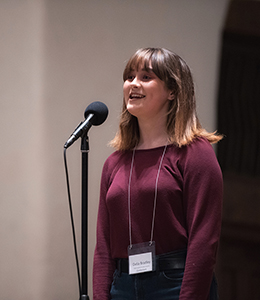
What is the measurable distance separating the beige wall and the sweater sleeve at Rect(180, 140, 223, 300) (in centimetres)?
151

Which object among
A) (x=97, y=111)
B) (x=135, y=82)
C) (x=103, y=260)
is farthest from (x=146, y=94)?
(x=103, y=260)

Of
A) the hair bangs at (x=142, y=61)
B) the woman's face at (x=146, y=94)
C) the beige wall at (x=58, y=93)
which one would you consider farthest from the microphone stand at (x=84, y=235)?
the beige wall at (x=58, y=93)

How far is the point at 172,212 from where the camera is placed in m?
1.31

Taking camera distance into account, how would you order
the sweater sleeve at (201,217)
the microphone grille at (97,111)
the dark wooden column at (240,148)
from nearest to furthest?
the sweater sleeve at (201,217)
the microphone grille at (97,111)
the dark wooden column at (240,148)

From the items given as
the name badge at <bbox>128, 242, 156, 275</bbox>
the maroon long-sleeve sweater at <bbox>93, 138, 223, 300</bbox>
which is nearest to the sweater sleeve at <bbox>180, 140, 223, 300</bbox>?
the maroon long-sleeve sweater at <bbox>93, 138, 223, 300</bbox>

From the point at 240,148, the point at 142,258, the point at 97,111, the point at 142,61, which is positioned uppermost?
the point at 142,61

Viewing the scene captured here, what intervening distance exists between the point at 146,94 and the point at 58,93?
1421 millimetres

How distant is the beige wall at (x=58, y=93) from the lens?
2.66 m

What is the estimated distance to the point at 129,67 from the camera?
1.48 meters

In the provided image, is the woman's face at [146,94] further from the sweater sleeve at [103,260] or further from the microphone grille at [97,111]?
the sweater sleeve at [103,260]

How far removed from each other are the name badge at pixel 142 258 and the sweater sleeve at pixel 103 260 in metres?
0.15

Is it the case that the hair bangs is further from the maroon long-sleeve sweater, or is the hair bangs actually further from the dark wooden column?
the dark wooden column

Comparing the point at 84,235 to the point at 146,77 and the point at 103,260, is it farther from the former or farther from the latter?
the point at 146,77

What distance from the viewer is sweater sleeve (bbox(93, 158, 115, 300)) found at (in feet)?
4.64
